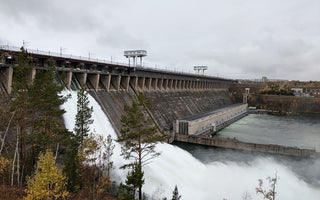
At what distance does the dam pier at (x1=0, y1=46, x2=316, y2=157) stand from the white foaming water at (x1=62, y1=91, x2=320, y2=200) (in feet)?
13.6

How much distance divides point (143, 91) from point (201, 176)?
24823 millimetres

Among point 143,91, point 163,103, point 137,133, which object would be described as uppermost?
point 143,91

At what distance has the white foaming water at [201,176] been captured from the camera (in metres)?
20.8

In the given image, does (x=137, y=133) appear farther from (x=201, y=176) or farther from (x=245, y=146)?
(x=245, y=146)

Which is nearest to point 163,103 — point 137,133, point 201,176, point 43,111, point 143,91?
point 143,91

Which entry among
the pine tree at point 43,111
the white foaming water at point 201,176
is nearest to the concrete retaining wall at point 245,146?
the white foaming water at point 201,176

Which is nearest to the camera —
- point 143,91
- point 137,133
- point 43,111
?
point 137,133

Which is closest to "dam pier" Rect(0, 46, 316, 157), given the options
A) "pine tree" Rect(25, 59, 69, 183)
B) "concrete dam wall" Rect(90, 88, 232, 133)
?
"concrete dam wall" Rect(90, 88, 232, 133)

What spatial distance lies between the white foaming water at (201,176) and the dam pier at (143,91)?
4.16 m

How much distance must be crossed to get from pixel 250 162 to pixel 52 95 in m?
26.0

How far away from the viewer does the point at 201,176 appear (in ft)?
78.6

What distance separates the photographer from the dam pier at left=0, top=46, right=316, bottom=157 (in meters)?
27.6

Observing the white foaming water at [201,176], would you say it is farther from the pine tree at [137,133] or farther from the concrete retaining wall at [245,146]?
the concrete retaining wall at [245,146]

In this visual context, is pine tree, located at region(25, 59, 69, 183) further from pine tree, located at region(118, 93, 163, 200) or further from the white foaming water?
pine tree, located at region(118, 93, 163, 200)
